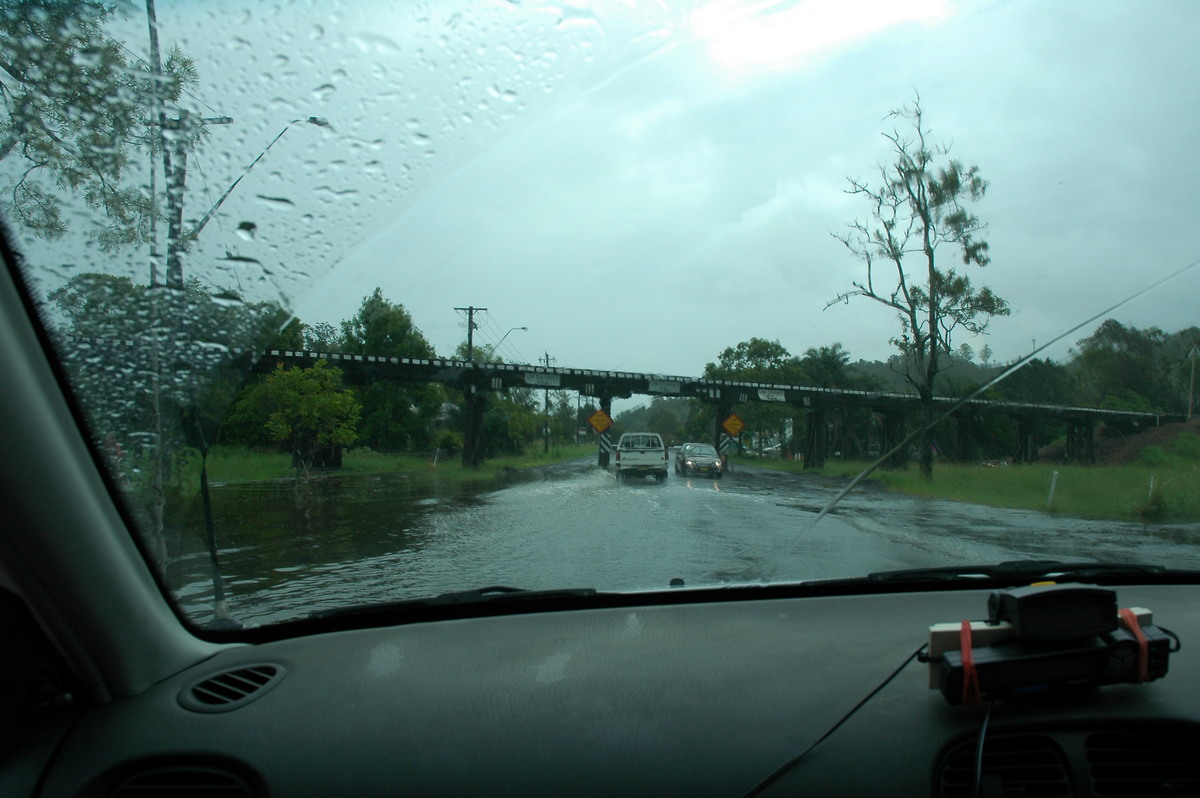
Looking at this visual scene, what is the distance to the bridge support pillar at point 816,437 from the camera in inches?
335

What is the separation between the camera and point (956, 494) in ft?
21.0

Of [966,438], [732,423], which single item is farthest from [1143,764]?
[732,423]

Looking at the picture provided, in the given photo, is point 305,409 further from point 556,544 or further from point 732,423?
point 732,423

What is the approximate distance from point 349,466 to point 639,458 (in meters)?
15.2

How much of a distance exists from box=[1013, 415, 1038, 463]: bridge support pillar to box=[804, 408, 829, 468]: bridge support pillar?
269 centimetres

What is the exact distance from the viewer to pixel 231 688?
324 cm

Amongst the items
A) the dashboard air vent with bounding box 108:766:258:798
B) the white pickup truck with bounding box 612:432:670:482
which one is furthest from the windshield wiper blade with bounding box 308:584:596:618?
the white pickup truck with bounding box 612:432:670:482

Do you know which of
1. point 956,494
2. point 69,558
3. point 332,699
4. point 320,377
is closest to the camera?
point 69,558

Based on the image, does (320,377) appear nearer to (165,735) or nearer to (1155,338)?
(165,735)

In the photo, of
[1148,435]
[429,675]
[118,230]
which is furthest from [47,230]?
[1148,435]

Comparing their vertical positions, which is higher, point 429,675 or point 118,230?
point 118,230

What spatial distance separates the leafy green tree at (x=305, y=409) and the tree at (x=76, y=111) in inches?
51.3

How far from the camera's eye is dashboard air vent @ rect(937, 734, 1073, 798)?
2879 mm

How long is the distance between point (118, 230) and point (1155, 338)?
496 centimetres
